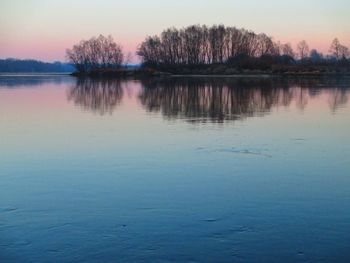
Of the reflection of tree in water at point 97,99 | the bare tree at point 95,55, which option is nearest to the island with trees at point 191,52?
the bare tree at point 95,55

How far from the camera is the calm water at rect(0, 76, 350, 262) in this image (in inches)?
201

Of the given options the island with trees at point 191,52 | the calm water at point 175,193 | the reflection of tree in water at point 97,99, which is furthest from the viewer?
the island with trees at point 191,52

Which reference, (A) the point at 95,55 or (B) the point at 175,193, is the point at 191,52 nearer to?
(A) the point at 95,55

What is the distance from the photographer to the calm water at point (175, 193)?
5113 mm

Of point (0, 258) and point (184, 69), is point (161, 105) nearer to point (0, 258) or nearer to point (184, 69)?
point (0, 258)

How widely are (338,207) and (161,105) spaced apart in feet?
50.1

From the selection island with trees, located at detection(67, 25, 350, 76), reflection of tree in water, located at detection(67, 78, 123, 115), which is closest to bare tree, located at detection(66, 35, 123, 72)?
island with trees, located at detection(67, 25, 350, 76)

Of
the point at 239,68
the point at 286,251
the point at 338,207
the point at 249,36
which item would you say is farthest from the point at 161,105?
the point at 249,36

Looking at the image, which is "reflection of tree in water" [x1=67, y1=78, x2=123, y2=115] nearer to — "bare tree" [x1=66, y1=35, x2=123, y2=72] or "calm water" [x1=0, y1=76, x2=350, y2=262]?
"calm water" [x1=0, y1=76, x2=350, y2=262]

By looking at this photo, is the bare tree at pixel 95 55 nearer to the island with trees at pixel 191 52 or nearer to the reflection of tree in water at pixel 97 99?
the island with trees at pixel 191 52

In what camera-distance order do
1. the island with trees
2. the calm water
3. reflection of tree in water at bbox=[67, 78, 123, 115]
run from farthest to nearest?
the island with trees
reflection of tree in water at bbox=[67, 78, 123, 115]
the calm water

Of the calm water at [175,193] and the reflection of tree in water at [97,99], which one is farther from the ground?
the reflection of tree in water at [97,99]

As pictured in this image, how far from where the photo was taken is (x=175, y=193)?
7180 millimetres

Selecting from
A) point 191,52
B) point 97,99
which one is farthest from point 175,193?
point 191,52
